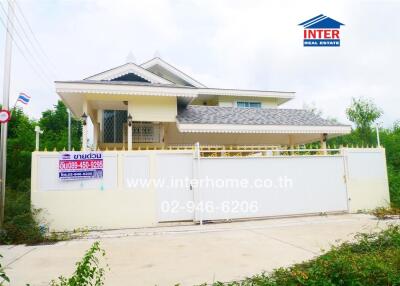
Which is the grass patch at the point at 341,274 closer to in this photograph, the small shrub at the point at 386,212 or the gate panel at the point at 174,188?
the gate panel at the point at 174,188

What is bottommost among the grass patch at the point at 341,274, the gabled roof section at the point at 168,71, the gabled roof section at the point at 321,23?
the grass patch at the point at 341,274

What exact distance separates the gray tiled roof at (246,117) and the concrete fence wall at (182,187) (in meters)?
3.16

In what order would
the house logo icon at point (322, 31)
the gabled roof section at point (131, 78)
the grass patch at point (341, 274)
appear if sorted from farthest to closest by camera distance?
the gabled roof section at point (131, 78) → the house logo icon at point (322, 31) → the grass patch at point (341, 274)

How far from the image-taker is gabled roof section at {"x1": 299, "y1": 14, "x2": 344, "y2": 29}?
10266 millimetres

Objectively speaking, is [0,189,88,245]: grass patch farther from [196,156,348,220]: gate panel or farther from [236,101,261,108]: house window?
[236,101,261,108]: house window

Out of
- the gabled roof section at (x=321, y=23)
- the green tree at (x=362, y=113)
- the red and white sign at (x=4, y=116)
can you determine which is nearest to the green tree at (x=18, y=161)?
the red and white sign at (x=4, y=116)

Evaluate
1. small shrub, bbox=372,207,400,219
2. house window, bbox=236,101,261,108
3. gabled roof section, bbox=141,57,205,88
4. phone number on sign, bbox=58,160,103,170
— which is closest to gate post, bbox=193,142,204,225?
phone number on sign, bbox=58,160,103,170

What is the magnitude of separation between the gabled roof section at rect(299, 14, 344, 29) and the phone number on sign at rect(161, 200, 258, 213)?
679 centimetres

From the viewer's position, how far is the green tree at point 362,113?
76.5 ft

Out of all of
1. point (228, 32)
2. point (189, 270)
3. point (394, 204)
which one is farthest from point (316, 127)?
point (189, 270)

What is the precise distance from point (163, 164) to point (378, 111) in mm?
22940

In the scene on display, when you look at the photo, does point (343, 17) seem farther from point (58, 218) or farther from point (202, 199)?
Answer: point (58, 218)

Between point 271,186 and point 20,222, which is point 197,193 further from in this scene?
point 20,222

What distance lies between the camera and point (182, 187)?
7.57 meters
